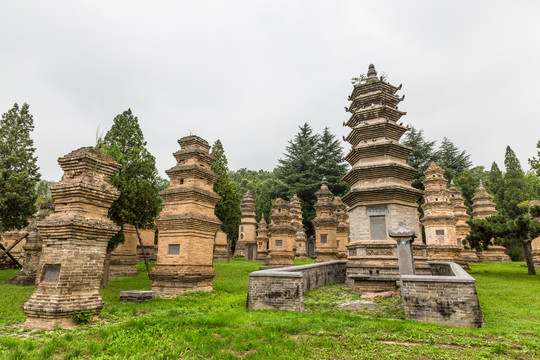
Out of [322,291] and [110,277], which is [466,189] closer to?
[322,291]

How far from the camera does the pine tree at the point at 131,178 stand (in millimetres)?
16625

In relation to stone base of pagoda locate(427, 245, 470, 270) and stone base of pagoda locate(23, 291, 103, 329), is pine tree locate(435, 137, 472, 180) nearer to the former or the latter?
stone base of pagoda locate(427, 245, 470, 270)

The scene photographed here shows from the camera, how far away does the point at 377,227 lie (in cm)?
1497

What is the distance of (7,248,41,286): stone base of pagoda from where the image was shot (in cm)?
1680

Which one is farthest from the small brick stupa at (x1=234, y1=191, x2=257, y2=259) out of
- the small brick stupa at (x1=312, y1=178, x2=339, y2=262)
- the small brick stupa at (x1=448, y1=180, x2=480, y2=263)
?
the small brick stupa at (x1=448, y1=180, x2=480, y2=263)

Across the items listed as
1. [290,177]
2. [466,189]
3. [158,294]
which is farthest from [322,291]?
[466,189]

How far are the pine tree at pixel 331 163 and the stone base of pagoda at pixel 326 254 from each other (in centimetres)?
2330

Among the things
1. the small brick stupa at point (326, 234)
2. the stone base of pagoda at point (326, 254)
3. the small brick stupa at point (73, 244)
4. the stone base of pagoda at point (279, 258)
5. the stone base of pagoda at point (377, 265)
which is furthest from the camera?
the small brick stupa at point (326, 234)

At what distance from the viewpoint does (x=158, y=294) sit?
13914 millimetres

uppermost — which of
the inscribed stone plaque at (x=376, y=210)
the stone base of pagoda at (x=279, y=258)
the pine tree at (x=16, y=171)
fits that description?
the pine tree at (x=16, y=171)

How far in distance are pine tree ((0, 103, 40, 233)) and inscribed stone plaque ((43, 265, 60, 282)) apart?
13099 mm

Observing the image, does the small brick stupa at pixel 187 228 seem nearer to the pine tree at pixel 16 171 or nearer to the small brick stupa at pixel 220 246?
the pine tree at pixel 16 171

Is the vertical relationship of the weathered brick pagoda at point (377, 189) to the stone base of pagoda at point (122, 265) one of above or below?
above

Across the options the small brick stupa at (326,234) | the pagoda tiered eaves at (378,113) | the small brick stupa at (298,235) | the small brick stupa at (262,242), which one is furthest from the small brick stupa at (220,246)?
the pagoda tiered eaves at (378,113)
